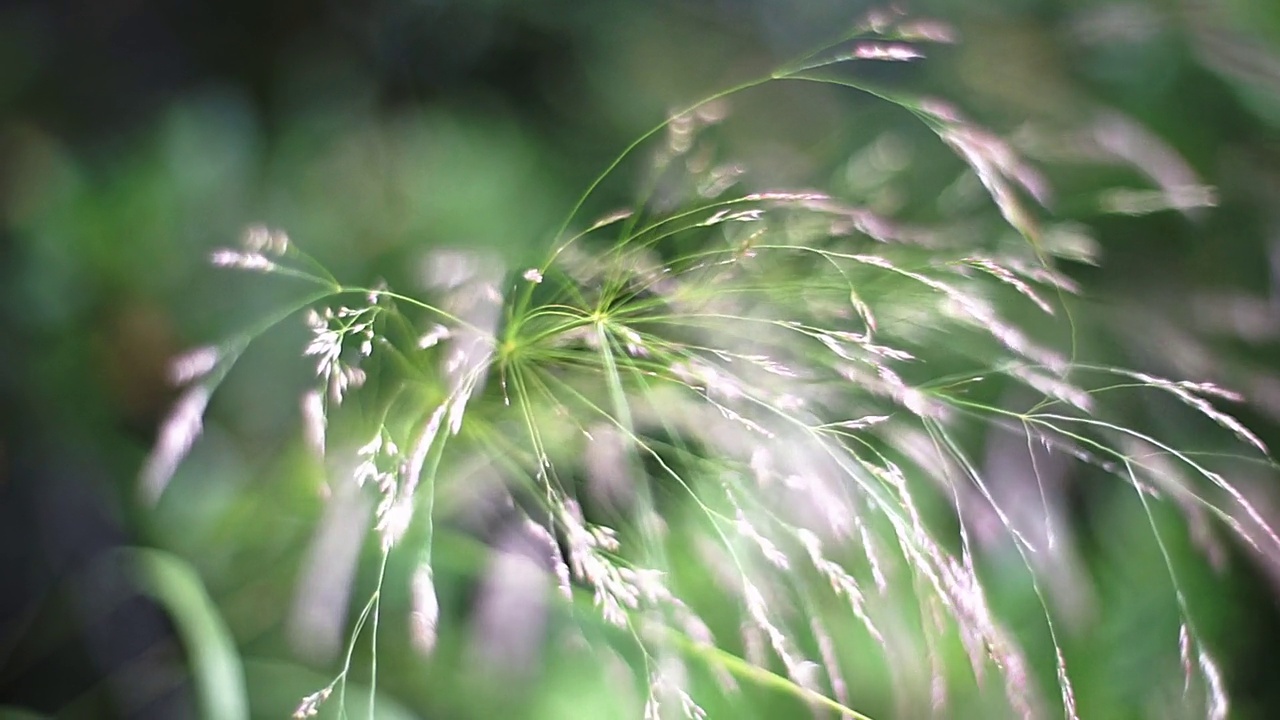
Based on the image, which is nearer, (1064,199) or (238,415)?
(238,415)

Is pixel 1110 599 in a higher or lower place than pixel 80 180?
lower

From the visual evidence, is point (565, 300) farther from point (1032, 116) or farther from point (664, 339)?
point (1032, 116)

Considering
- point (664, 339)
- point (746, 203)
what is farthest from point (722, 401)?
point (746, 203)

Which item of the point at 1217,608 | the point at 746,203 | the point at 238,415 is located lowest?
the point at 1217,608
